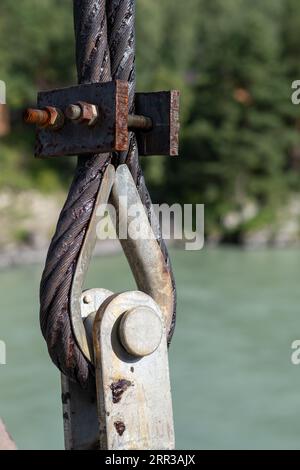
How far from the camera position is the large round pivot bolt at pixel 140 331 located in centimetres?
57

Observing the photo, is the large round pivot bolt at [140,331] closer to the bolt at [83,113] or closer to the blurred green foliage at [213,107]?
the bolt at [83,113]

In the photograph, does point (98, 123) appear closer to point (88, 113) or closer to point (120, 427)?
point (88, 113)

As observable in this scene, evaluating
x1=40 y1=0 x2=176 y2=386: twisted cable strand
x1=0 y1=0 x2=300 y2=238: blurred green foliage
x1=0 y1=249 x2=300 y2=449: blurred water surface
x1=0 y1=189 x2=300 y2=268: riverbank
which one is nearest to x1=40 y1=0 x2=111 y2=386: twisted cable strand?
x1=40 y1=0 x2=176 y2=386: twisted cable strand

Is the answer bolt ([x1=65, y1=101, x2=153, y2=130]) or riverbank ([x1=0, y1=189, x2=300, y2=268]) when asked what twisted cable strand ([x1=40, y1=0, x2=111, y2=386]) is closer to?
bolt ([x1=65, y1=101, x2=153, y2=130])

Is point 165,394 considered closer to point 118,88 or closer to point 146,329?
point 146,329

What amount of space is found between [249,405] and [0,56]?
350 inches

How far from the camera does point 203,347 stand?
563cm

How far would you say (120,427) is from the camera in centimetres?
56

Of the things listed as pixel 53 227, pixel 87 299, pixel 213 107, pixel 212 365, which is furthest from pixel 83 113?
pixel 213 107

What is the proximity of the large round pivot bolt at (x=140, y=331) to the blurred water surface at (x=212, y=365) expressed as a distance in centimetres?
330

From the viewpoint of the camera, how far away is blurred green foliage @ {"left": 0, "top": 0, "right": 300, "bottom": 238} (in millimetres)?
13031

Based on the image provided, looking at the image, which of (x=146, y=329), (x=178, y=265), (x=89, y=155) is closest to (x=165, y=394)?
(x=146, y=329)

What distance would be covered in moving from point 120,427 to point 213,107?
12.9 metres
